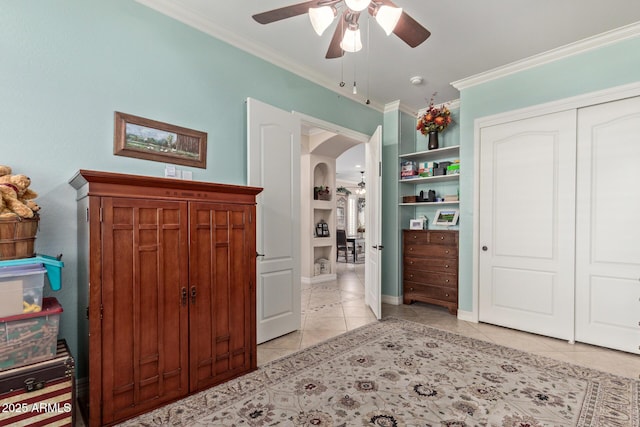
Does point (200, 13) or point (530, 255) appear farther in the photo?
point (530, 255)

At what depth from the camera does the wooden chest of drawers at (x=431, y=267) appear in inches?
161

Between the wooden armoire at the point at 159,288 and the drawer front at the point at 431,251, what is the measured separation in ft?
8.95

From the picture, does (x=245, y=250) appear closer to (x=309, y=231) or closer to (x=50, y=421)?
(x=50, y=421)

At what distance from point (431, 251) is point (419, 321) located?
0.97 meters

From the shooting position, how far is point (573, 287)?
10.4ft

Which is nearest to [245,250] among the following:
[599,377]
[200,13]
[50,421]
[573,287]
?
[50,421]

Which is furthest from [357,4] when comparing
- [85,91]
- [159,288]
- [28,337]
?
[28,337]

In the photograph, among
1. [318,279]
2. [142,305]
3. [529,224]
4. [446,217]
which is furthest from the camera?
[318,279]

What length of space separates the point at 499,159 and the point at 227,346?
3.44 meters

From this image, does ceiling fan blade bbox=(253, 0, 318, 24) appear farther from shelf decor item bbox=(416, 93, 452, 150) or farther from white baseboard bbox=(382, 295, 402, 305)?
white baseboard bbox=(382, 295, 402, 305)

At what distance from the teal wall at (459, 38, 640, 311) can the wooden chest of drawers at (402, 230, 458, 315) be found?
152 millimetres

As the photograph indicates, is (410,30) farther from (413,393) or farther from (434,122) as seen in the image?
(434,122)

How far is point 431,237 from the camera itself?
14.1ft

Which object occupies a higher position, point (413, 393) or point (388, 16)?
point (388, 16)
